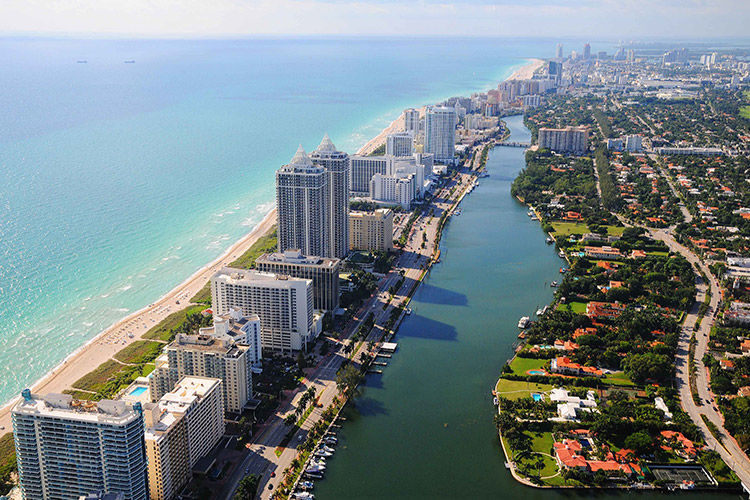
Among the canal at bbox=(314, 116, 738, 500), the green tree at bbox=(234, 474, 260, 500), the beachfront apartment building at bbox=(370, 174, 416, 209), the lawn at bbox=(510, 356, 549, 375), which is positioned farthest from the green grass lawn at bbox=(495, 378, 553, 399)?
the beachfront apartment building at bbox=(370, 174, 416, 209)

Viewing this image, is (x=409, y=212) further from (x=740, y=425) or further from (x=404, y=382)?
(x=740, y=425)

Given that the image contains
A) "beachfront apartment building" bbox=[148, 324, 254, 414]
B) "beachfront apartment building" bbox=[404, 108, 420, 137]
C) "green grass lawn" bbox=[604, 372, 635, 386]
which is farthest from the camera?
"beachfront apartment building" bbox=[404, 108, 420, 137]

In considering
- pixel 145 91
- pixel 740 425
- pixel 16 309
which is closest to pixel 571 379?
pixel 740 425

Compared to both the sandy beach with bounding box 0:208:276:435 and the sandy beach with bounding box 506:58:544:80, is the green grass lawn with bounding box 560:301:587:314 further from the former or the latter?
the sandy beach with bounding box 506:58:544:80

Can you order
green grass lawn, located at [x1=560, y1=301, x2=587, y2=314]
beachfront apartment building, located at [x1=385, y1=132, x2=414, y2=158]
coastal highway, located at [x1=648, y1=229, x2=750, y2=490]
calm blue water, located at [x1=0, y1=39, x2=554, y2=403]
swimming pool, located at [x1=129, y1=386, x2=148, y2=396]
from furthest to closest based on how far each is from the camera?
beachfront apartment building, located at [x1=385, y1=132, x2=414, y2=158], green grass lawn, located at [x1=560, y1=301, x2=587, y2=314], calm blue water, located at [x1=0, y1=39, x2=554, y2=403], swimming pool, located at [x1=129, y1=386, x2=148, y2=396], coastal highway, located at [x1=648, y1=229, x2=750, y2=490]

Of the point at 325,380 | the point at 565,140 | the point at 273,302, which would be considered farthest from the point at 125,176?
the point at 565,140

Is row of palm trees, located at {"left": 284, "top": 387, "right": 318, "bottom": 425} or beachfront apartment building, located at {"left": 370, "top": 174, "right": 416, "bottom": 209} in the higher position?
beachfront apartment building, located at {"left": 370, "top": 174, "right": 416, "bottom": 209}

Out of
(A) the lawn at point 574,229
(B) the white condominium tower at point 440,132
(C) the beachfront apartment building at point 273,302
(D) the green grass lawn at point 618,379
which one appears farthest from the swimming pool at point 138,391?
(B) the white condominium tower at point 440,132
